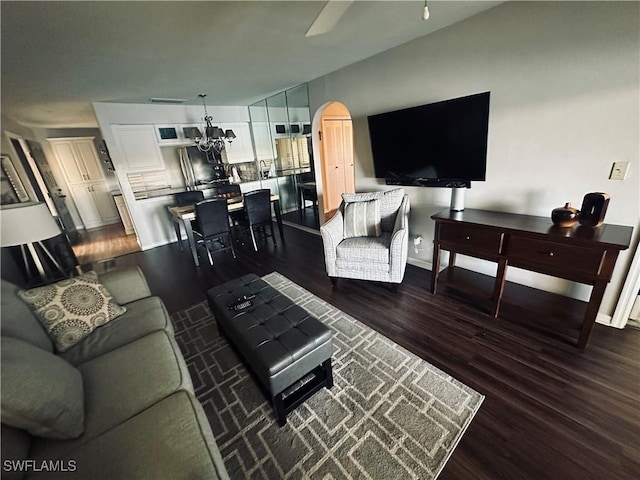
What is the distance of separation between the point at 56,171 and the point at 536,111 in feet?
29.5

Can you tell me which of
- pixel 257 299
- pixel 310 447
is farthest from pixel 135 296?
pixel 310 447

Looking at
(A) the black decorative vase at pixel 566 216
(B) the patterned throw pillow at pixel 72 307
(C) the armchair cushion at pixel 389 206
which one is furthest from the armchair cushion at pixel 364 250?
(B) the patterned throw pillow at pixel 72 307

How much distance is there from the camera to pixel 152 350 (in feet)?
4.65

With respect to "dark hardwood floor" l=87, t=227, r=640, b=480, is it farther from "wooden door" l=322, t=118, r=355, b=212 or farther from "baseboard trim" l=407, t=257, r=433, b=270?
"wooden door" l=322, t=118, r=355, b=212

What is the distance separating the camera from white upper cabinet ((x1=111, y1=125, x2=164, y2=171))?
4.35 metres

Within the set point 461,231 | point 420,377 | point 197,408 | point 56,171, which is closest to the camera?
point 197,408

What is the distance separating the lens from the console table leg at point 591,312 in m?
1.62

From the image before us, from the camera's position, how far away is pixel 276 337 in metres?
1.52

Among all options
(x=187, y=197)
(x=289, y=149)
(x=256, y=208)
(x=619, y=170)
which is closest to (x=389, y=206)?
Answer: (x=619, y=170)

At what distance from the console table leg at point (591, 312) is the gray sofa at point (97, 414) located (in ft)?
7.50

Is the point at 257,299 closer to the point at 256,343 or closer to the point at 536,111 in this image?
the point at 256,343

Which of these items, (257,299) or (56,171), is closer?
(257,299)

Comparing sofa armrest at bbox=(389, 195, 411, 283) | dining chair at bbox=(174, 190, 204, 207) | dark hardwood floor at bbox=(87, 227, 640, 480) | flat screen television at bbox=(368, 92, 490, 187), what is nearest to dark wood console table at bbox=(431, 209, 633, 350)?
dark hardwood floor at bbox=(87, 227, 640, 480)

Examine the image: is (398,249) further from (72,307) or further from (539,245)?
(72,307)
